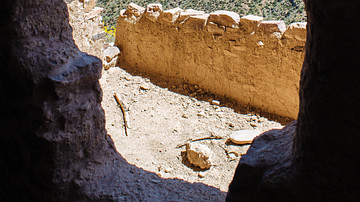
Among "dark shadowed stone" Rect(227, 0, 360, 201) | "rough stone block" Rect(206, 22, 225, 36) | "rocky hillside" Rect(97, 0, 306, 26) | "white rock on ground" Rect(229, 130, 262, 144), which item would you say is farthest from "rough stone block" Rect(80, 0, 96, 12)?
"rocky hillside" Rect(97, 0, 306, 26)

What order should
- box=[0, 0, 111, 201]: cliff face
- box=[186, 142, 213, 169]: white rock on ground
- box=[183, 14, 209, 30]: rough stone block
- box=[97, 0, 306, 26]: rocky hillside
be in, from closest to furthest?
1. box=[0, 0, 111, 201]: cliff face
2. box=[186, 142, 213, 169]: white rock on ground
3. box=[183, 14, 209, 30]: rough stone block
4. box=[97, 0, 306, 26]: rocky hillside

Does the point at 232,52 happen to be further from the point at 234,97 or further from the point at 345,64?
the point at 345,64

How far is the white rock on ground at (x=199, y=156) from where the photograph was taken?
10.5 feet

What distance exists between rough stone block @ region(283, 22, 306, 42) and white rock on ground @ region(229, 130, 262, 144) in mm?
1081

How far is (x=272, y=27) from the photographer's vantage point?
3717 mm

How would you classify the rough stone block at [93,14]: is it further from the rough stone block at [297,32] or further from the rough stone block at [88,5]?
the rough stone block at [297,32]

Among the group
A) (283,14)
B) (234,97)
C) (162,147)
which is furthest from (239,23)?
(283,14)

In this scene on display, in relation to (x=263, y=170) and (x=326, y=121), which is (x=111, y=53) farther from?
(x=326, y=121)

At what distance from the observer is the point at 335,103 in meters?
1.05

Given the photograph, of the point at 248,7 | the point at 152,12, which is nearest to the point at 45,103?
the point at 152,12

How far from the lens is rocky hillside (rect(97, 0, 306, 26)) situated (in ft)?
28.7

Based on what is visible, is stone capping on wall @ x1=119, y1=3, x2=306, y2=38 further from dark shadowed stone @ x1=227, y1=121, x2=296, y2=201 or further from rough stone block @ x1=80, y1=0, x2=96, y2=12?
dark shadowed stone @ x1=227, y1=121, x2=296, y2=201

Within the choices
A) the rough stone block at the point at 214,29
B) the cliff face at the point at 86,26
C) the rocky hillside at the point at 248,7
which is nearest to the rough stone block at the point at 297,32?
the rough stone block at the point at 214,29

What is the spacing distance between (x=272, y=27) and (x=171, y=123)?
1.57 meters
